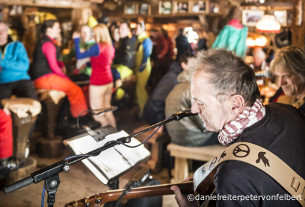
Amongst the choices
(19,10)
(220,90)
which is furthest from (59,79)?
(19,10)

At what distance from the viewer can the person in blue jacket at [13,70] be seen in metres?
3.99

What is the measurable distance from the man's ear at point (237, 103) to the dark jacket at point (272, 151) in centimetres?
11

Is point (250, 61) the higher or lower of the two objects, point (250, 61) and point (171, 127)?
the higher

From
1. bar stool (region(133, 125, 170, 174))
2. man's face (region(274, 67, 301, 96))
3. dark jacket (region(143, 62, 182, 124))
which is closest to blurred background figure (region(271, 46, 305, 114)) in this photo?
man's face (region(274, 67, 301, 96))

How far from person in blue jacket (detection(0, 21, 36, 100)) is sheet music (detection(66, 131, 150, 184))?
2.57 meters

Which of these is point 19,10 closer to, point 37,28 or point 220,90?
point 37,28

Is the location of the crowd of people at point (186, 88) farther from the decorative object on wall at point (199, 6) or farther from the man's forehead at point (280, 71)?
the decorative object on wall at point (199, 6)

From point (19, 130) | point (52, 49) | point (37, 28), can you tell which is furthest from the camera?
point (37, 28)

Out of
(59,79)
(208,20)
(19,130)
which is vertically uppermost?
(208,20)

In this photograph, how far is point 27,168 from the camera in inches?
149

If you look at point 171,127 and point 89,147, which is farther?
point 171,127

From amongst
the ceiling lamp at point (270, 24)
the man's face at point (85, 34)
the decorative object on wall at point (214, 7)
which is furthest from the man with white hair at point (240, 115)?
the decorative object on wall at point (214, 7)

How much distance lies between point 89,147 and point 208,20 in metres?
8.75

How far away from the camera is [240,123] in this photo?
5.22 ft
